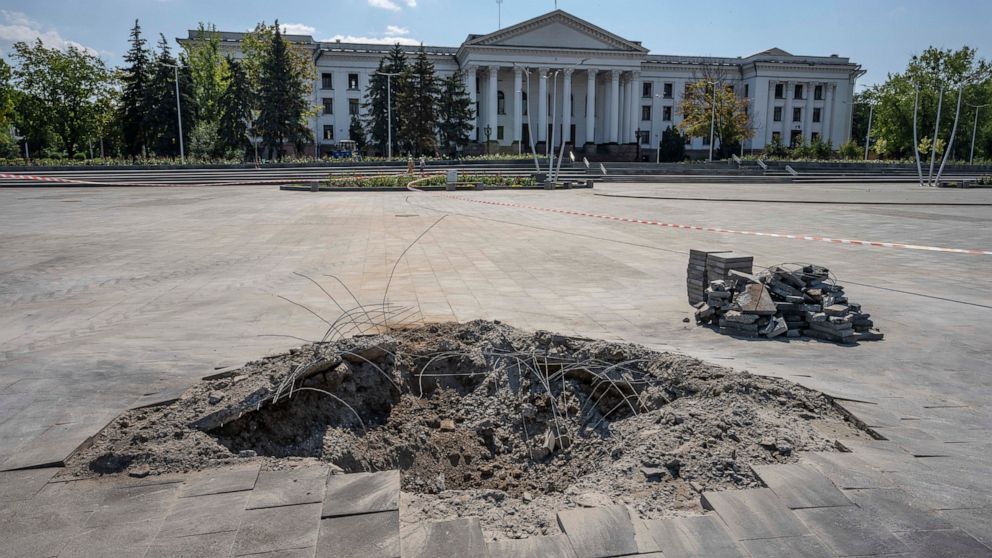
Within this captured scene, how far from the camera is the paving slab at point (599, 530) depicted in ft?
9.20

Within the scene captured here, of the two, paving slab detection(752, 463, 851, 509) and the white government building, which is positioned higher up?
the white government building

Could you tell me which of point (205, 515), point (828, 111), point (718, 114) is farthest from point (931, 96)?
point (205, 515)

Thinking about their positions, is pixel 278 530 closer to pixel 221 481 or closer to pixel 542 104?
pixel 221 481

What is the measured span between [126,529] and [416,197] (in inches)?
1111

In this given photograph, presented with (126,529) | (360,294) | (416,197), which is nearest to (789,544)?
(126,529)

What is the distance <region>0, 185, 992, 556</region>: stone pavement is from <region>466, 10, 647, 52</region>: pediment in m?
56.4

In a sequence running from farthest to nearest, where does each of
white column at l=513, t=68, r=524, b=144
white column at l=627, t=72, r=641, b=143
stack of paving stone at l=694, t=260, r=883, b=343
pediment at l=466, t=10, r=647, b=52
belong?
white column at l=627, t=72, r=641, b=143 → white column at l=513, t=68, r=524, b=144 → pediment at l=466, t=10, r=647, b=52 → stack of paving stone at l=694, t=260, r=883, b=343

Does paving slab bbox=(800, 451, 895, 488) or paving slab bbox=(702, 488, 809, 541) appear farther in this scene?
paving slab bbox=(800, 451, 895, 488)

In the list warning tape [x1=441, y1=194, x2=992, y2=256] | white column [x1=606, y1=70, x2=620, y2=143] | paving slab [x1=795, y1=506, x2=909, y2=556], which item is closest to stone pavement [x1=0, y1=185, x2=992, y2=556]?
paving slab [x1=795, y1=506, x2=909, y2=556]

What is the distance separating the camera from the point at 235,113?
57.1 metres

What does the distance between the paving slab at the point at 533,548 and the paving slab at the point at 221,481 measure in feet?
4.65

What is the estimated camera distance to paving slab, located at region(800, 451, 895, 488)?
3.34m

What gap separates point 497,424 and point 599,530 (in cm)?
178

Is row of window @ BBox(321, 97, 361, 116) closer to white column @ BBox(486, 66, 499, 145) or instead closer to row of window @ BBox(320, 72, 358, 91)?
row of window @ BBox(320, 72, 358, 91)
